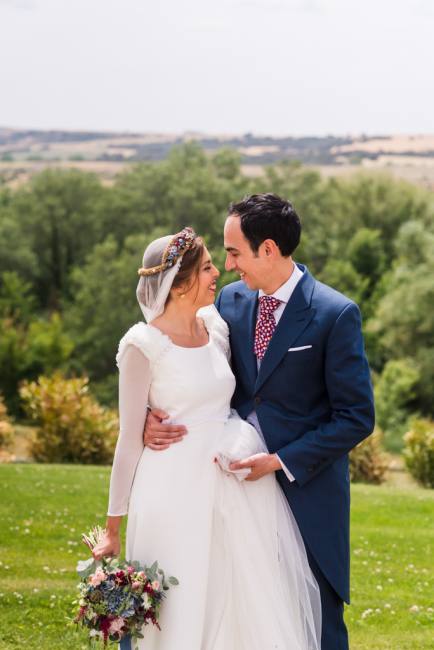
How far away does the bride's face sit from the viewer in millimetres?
4512

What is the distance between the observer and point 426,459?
54.0 ft

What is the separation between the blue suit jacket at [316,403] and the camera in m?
4.47

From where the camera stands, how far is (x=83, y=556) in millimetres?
9297

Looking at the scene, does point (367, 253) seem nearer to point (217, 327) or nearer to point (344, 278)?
point (344, 278)

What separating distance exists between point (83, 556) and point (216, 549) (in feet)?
16.6

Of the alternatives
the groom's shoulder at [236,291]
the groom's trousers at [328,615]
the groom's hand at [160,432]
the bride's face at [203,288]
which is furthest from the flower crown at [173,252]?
the groom's trousers at [328,615]

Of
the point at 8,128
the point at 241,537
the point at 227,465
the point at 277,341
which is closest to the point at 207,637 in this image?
the point at 241,537

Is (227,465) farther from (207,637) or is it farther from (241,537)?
(207,637)

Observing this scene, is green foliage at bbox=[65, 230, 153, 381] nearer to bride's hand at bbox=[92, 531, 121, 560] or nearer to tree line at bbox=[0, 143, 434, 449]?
tree line at bbox=[0, 143, 434, 449]

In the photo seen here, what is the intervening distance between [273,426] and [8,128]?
4836 inches

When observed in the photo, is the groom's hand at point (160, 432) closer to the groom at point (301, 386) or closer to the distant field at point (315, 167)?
the groom at point (301, 386)

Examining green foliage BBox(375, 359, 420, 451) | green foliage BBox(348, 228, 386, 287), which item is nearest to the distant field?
green foliage BBox(348, 228, 386, 287)

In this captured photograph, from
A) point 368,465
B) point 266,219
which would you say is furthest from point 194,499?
point 368,465

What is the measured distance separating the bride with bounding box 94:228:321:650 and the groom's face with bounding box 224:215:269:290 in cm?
13
